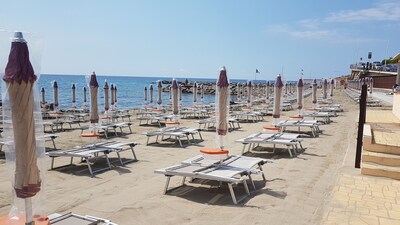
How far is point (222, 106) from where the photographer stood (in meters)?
7.14

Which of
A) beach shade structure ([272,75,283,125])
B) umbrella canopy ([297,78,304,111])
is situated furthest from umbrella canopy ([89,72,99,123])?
umbrella canopy ([297,78,304,111])

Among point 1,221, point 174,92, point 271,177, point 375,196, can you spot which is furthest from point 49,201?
point 174,92

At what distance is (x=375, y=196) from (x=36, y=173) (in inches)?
194

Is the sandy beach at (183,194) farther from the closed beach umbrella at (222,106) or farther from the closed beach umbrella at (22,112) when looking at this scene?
the closed beach umbrella at (222,106)

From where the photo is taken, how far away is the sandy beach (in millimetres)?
5160

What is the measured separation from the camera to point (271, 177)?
733 centimetres

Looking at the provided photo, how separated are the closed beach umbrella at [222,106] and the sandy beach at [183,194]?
0.92 metres

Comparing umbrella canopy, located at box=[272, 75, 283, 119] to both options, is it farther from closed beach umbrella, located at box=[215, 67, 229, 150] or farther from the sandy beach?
closed beach umbrella, located at box=[215, 67, 229, 150]

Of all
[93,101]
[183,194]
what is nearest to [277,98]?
[93,101]

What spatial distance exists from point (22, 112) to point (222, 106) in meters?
4.44

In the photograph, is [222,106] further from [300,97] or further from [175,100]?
[300,97]

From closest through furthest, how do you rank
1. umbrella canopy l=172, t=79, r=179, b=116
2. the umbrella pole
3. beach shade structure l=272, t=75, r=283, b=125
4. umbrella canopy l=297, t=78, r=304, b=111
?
the umbrella pole
beach shade structure l=272, t=75, r=283, b=125
umbrella canopy l=172, t=79, r=179, b=116
umbrella canopy l=297, t=78, r=304, b=111

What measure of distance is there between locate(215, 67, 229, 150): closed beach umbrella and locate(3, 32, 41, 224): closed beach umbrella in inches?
165

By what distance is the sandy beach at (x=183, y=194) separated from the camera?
516cm
